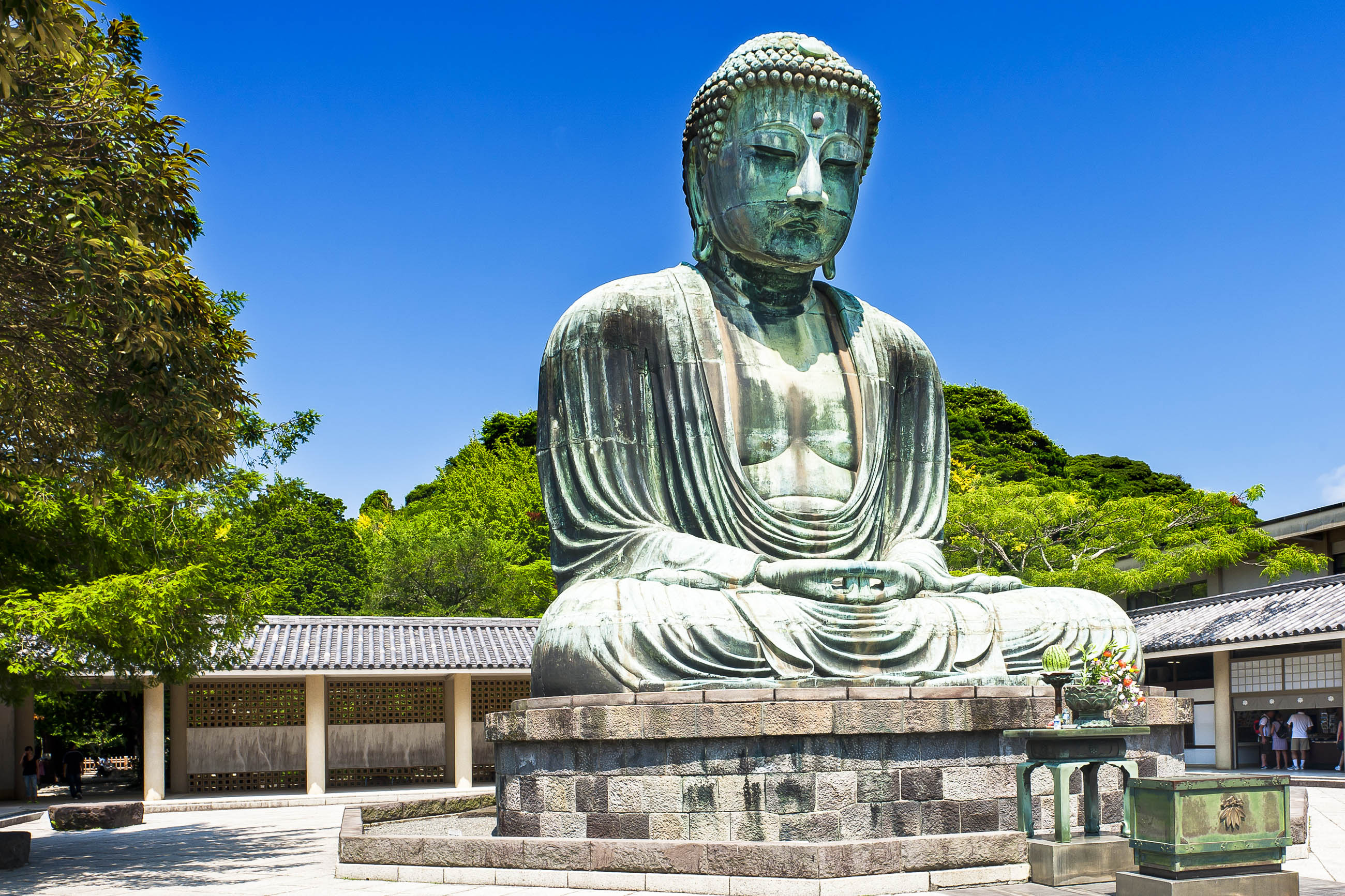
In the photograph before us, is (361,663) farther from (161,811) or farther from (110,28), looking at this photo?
(110,28)

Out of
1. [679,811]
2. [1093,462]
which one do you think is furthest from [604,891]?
[1093,462]

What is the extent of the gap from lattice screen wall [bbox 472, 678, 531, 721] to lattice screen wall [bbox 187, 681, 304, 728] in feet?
9.90

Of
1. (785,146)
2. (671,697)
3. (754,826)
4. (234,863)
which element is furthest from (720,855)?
(234,863)

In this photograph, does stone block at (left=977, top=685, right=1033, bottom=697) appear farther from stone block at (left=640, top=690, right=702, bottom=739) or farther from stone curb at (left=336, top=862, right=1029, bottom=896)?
stone block at (left=640, top=690, right=702, bottom=739)

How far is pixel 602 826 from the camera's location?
7.51m

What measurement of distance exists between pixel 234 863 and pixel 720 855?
5.62 m

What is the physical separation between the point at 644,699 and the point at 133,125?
515 cm

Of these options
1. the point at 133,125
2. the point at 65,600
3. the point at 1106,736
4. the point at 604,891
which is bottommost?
the point at 604,891

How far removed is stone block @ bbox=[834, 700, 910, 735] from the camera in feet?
23.6

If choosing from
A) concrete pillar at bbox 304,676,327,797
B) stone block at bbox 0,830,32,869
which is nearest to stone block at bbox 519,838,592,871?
stone block at bbox 0,830,32,869

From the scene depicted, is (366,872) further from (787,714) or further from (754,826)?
(787,714)

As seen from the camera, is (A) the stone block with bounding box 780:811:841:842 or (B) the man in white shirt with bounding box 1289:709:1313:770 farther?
(B) the man in white shirt with bounding box 1289:709:1313:770

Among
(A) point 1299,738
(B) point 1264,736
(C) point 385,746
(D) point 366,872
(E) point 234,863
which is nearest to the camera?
(D) point 366,872

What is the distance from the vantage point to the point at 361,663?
838 inches
